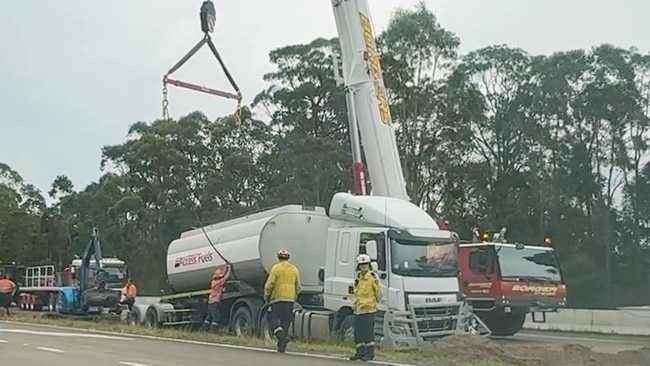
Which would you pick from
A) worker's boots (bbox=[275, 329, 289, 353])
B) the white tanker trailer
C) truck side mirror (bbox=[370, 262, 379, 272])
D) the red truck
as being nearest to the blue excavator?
the white tanker trailer

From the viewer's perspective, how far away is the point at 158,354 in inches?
587

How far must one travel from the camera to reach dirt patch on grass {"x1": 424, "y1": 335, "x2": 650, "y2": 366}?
14203 millimetres

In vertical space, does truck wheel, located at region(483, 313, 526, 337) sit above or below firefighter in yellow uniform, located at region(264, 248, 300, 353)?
below

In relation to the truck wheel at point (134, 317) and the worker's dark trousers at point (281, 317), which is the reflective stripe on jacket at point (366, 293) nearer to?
the worker's dark trousers at point (281, 317)

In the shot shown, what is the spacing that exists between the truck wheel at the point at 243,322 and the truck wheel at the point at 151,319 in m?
3.54

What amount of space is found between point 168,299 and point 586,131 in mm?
37891

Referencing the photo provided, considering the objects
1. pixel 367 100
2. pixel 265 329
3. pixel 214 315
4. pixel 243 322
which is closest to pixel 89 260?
pixel 214 315

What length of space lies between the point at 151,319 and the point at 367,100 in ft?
26.9

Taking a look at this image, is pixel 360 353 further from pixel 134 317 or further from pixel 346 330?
pixel 134 317

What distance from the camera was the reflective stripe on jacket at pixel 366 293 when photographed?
14898 millimetres

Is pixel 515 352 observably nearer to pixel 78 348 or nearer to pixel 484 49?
pixel 78 348

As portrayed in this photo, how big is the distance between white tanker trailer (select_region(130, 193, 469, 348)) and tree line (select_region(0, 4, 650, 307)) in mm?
28636

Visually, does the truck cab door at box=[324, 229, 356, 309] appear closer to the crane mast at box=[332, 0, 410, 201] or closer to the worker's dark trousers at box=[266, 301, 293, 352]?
the worker's dark trousers at box=[266, 301, 293, 352]

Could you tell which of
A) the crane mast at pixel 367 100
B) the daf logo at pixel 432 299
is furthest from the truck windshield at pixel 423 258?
the crane mast at pixel 367 100
